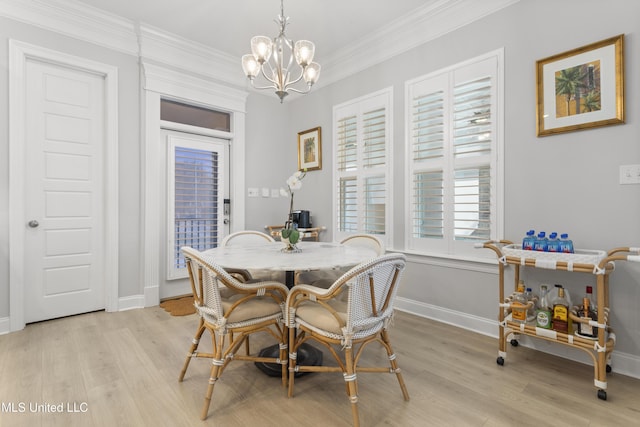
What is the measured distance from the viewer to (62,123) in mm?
2895

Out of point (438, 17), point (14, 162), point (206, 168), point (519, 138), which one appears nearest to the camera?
point (519, 138)

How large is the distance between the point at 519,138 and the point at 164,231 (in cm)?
362

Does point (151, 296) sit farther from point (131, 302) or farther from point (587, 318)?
point (587, 318)

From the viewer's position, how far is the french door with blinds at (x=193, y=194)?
3611 millimetres

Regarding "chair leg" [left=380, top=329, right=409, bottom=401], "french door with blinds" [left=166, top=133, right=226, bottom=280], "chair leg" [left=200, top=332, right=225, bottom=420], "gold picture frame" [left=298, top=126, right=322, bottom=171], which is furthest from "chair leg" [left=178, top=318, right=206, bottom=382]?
"gold picture frame" [left=298, top=126, right=322, bottom=171]

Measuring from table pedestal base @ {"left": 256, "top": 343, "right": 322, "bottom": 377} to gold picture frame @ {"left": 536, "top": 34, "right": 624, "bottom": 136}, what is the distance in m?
2.24

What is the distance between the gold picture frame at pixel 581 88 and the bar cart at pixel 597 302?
2.83 feet

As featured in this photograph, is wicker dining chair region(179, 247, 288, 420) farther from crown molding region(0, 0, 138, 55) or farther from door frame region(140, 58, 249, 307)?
crown molding region(0, 0, 138, 55)

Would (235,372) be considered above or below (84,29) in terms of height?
below

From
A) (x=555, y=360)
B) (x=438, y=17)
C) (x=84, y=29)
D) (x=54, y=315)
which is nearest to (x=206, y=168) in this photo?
(x=84, y=29)

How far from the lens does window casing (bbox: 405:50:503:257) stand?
8.21ft

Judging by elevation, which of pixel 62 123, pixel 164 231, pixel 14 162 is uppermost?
pixel 62 123

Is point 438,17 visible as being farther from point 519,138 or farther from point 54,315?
point 54,315

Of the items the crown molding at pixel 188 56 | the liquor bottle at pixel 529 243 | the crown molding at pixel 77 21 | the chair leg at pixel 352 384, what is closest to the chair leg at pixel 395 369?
the chair leg at pixel 352 384
